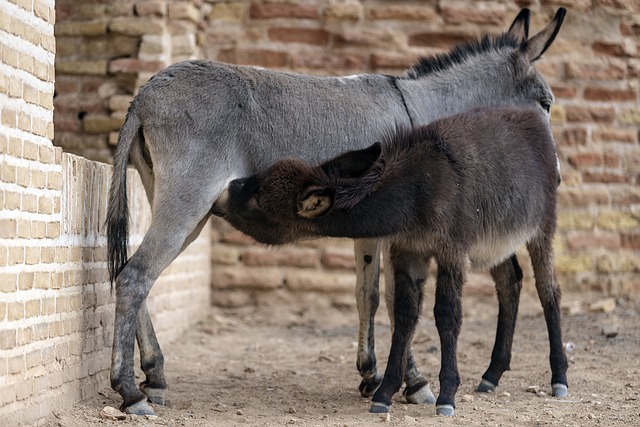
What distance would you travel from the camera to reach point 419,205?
464 centimetres

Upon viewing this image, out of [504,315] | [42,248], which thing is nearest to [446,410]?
[504,315]

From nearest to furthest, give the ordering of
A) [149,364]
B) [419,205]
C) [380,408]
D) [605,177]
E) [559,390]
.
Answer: [419,205] → [380,408] → [149,364] → [559,390] → [605,177]

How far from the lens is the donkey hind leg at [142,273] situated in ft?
14.9

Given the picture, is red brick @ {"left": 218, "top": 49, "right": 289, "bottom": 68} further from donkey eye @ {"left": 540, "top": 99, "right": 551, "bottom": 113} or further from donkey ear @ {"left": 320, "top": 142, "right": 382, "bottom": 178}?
donkey ear @ {"left": 320, "top": 142, "right": 382, "bottom": 178}

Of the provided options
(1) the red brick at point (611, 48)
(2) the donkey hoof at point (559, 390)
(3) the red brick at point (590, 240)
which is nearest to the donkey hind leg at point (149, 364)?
(2) the donkey hoof at point (559, 390)

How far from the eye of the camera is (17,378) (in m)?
3.89

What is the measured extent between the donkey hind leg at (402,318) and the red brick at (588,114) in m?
4.49

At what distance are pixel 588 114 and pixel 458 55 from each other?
312cm

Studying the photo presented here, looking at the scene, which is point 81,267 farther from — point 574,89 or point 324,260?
point 574,89

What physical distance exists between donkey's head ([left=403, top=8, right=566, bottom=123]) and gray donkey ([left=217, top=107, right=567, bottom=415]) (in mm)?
826

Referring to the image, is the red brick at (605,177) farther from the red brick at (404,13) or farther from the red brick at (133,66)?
the red brick at (133,66)

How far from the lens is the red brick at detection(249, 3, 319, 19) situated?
28.4 feet

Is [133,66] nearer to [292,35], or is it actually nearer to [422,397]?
[292,35]

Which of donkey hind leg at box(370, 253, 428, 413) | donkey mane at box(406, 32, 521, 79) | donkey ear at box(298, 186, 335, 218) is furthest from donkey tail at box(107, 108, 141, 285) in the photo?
donkey mane at box(406, 32, 521, 79)
